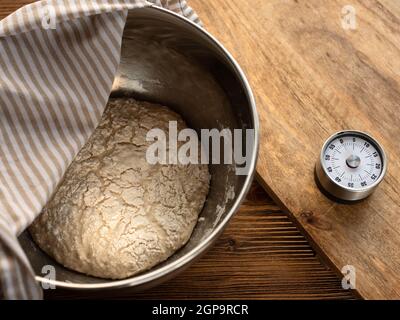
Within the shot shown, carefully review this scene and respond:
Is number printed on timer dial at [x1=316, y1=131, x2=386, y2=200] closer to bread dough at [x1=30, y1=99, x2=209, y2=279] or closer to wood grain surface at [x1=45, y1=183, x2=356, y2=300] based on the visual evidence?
wood grain surface at [x1=45, y1=183, x2=356, y2=300]

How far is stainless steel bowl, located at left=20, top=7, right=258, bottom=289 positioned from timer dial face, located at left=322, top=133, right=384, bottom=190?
8.2 inches

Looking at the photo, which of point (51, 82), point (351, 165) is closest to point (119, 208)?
point (51, 82)

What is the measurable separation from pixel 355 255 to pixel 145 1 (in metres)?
0.68

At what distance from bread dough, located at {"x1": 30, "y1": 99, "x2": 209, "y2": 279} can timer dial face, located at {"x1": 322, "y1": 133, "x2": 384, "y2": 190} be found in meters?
0.27

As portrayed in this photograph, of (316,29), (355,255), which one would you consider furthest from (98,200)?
(316,29)

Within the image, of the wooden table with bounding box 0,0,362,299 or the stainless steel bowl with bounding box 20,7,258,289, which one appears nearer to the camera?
the stainless steel bowl with bounding box 20,7,258,289

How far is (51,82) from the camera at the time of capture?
3.89 ft

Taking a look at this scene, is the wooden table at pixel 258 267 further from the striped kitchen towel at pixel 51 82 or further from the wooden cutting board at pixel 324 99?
the striped kitchen towel at pixel 51 82

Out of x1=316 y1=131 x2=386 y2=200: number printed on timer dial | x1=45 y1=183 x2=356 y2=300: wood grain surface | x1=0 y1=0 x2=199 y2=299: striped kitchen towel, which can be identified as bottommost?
x1=45 y1=183 x2=356 y2=300: wood grain surface

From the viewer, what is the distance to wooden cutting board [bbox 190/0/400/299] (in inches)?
47.8

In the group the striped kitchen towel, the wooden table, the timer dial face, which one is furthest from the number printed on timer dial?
the striped kitchen towel

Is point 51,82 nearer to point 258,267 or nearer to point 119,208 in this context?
point 119,208

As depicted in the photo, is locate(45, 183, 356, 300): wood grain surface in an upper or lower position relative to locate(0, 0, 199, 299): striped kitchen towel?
lower
